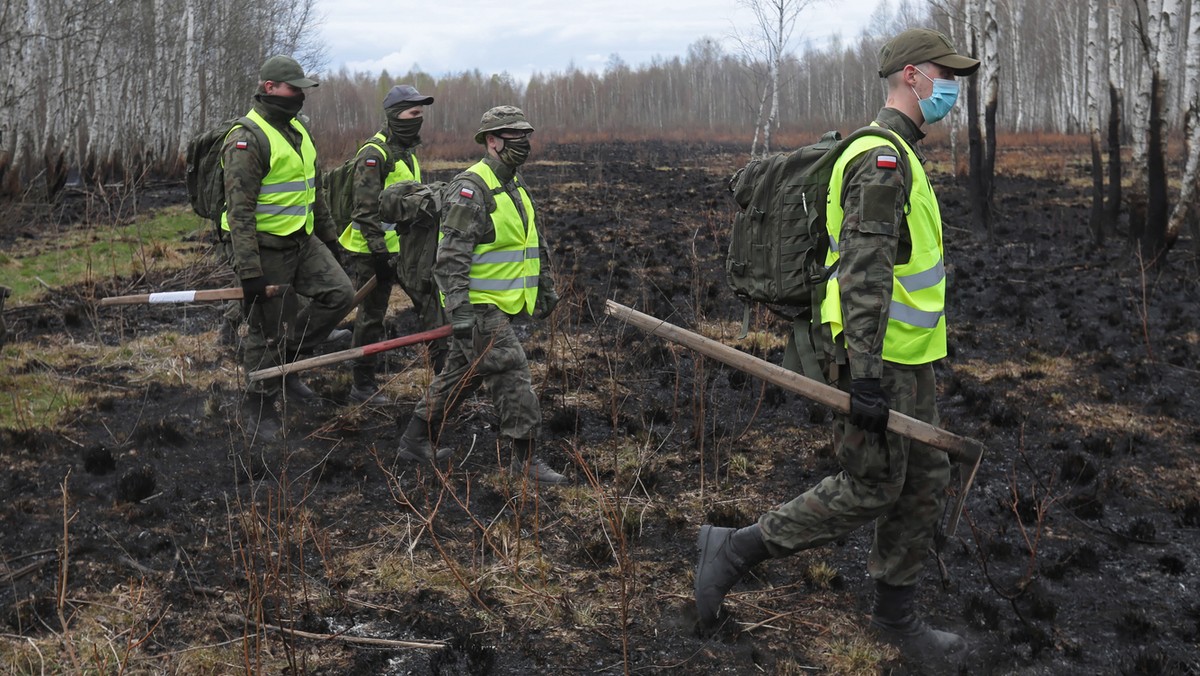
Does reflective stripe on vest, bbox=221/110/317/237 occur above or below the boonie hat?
below

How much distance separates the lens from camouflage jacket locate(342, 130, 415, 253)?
6.55m

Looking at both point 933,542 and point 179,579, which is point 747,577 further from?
point 179,579

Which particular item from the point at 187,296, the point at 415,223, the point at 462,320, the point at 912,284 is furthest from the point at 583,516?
the point at 187,296

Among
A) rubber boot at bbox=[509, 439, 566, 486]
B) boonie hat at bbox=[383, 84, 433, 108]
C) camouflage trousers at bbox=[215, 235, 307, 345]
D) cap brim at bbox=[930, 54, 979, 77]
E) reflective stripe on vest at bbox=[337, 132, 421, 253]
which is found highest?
boonie hat at bbox=[383, 84, 433, 108]

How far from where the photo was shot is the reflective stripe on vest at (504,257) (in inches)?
205

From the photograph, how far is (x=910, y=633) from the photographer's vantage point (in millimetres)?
3697

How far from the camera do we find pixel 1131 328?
8.49m

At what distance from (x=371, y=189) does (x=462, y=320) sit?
6.20 ft

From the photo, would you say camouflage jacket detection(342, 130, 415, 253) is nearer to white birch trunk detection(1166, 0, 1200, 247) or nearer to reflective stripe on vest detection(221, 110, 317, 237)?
reflective stripe on vest detection(221, 110, 317, 237)

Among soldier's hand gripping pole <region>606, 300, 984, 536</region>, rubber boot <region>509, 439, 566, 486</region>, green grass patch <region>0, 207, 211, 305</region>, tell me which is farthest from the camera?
green grass patch <region>0, 207, 211, 305</region>

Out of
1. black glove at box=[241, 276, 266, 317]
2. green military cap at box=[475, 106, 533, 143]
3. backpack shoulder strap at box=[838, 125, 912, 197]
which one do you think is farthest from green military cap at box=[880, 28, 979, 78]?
black glove at box=[241, 276, 266, 317]

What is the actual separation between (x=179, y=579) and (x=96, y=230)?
479 inches

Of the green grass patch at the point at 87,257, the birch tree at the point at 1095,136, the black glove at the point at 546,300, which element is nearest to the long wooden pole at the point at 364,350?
the black glove at the point at 546,300

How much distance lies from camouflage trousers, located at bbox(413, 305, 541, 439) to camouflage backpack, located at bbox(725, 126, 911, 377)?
6.43 feet
